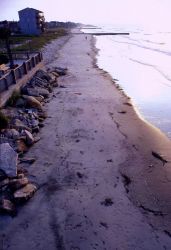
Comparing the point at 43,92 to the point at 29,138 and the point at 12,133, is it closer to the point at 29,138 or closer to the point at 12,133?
the point at 29,138

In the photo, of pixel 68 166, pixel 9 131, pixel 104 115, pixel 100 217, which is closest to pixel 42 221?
pixel 100 217

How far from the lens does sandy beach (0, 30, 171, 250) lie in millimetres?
7906

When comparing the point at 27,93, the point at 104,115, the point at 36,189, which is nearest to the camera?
the point at 36,189

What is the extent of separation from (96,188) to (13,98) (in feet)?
30.6

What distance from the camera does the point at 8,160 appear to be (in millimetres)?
10430

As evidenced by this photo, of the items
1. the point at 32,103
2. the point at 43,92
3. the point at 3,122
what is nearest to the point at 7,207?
the point at 3,122

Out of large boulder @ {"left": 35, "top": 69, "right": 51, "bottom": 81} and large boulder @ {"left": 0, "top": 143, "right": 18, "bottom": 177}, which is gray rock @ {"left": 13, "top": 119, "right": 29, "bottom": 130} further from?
large boulder @ {"left": 35, "top": 69, "right": 51, "bottom": 81}

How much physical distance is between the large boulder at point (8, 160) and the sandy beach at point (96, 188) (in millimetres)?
842

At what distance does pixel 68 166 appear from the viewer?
1127 centimetres

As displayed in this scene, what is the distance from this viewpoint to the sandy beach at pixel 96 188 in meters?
7.91

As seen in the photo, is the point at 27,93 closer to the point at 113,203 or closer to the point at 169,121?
the point at 169,121

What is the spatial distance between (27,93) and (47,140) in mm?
6512

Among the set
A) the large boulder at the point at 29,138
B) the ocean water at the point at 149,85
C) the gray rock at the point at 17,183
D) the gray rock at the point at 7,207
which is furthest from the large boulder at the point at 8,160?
the ocean water at the point at 149,85

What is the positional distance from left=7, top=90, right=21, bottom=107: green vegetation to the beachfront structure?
238 feet
